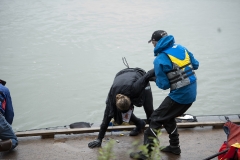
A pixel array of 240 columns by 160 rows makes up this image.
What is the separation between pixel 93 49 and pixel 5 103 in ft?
33.1

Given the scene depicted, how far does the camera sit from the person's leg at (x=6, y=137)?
5.63m

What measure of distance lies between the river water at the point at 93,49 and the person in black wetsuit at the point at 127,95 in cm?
444

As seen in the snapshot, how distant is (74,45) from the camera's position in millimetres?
16109

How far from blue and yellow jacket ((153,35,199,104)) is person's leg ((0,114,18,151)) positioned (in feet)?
7.84

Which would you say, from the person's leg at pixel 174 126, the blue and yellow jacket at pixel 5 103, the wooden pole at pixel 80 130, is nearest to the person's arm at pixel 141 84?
the person's leg at pixel 174 126

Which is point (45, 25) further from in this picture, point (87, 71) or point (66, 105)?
point (66, 105)

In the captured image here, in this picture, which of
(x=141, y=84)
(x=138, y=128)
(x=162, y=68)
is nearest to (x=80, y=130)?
(x=138, y=128)

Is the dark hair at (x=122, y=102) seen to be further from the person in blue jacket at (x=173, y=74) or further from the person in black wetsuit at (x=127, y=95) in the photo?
the person in blue jacket at (x=173, y=74)

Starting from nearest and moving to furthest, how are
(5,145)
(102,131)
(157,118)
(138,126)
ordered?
1. (157,118)
2. (5,145)
3. (102,131)
4. (138,126)

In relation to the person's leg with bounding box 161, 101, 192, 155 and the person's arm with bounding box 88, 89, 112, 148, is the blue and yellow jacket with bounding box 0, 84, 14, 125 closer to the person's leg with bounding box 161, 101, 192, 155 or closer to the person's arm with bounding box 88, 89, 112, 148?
the person's arm with bounding box 88, 89, 112, 148

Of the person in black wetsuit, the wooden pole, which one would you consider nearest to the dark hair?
the person in black wetsuit

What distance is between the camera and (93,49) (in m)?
15.7

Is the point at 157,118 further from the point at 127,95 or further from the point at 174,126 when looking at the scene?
the point at 127,95

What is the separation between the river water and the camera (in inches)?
437
